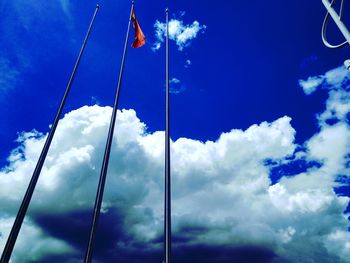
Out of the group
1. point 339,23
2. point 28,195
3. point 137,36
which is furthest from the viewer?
point 137,36

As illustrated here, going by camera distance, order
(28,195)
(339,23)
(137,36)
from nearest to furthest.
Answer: (339,23), (28,195), (137,36)

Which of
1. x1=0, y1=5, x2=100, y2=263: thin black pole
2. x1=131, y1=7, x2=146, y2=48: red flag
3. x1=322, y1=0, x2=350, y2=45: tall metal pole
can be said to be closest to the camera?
x1=322, y1=0, x2=350, y2=45: tall metal pole

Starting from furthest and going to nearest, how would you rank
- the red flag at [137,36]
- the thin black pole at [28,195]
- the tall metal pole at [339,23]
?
the red flag at [137,36] → the thin black pole at [28,195] → the tall metal pole at [339,23]

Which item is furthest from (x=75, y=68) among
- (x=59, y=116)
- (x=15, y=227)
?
(x=15, y=227)

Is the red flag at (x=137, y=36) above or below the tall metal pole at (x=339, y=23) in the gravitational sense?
above

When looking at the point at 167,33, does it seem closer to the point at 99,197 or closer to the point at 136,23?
the point at 136,23

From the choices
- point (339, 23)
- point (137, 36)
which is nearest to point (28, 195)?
point (339, 23)

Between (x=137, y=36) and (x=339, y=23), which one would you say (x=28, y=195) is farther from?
(x=137, y=36)

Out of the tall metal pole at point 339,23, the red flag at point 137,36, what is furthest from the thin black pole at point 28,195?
the tall metal pole at point 339,23

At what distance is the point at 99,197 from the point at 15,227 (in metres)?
3.34

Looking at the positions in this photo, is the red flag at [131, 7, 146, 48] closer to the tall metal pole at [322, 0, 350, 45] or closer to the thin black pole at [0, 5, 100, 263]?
the thin black pole at [0, 5, 100, 263]

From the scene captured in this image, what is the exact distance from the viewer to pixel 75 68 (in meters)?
19.2

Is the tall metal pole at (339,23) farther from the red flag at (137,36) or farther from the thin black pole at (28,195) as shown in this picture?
the red flag at (137,36)

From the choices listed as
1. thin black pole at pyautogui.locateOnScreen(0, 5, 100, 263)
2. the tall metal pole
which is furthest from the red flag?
the tall metal pole
